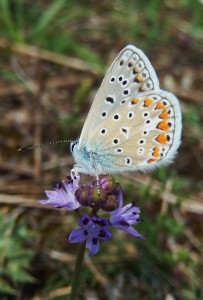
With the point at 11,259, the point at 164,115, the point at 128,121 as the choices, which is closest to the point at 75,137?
the point at 11,259

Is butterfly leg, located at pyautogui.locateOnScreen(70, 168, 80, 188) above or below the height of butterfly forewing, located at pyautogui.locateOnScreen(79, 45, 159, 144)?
below

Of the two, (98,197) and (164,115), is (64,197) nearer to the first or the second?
(98,197)

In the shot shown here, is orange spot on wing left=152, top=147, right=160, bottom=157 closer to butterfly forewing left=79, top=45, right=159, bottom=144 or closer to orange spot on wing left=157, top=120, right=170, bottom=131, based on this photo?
orange spot on wing left=157, top=120, right=170, bottom=131

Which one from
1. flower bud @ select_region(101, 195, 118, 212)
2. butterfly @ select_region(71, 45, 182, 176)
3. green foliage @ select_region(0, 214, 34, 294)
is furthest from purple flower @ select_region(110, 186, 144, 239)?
green foliage @ select_region(0, 214, 34, 294)

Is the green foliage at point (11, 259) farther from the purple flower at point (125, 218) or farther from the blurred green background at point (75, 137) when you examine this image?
the purple flower at point (125, 218)

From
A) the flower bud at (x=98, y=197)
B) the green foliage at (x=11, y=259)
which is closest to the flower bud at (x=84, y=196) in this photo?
the flower bud at (x=98, y=197)

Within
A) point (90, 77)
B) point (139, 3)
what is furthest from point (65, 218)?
point (139, 3)
